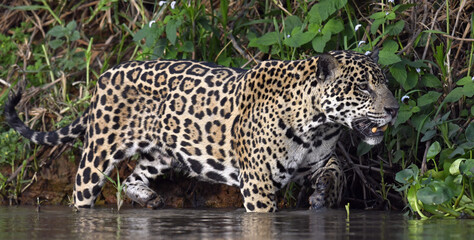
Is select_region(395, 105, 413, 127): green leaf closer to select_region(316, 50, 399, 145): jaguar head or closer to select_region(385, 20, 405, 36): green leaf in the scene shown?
select_region(316, 50, 399, 145): jaguar head

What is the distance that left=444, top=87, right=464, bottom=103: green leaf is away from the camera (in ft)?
21.3

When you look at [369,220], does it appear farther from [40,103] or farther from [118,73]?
[40,103]

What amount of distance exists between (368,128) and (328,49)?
1.43 meters

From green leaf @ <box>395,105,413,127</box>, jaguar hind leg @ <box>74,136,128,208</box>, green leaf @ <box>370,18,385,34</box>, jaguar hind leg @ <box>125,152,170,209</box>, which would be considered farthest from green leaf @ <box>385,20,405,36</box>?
jaguar hind leg @ <box>74,136,128,208</box>

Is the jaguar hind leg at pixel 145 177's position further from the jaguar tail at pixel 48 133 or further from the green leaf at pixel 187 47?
the green leaf at pixel 187 47

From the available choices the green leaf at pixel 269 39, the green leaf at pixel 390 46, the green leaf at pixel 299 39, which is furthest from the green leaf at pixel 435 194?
the green leaf at pixel 269 39

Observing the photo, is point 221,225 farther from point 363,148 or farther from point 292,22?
point 292,22

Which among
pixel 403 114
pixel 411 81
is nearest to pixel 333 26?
pixel 411 81

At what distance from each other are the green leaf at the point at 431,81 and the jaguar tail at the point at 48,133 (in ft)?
9.83

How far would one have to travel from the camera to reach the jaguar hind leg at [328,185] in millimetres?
6645

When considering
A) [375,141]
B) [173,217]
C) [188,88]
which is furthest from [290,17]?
[173,217]

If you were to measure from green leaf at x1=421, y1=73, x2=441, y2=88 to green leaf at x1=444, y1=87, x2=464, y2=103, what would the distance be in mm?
307

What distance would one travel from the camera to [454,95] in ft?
21.4

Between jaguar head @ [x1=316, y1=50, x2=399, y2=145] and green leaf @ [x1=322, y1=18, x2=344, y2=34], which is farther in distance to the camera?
green leaf @ [x1=322, y1=18, x2=344, y2=34]
